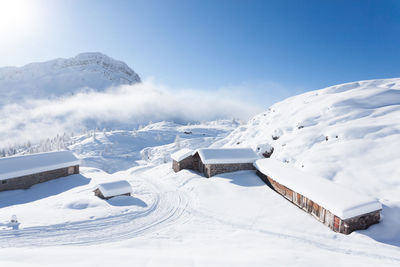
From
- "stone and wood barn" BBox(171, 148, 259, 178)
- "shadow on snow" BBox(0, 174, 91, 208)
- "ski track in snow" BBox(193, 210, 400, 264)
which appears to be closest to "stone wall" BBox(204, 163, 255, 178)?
"stone and wood barn" BBox(171, 148, 259, 178)

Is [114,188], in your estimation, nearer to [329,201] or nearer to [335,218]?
[329,201]

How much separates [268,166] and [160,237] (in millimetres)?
15542

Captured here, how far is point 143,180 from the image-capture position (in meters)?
29.9

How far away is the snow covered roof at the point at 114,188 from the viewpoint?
20.6 m

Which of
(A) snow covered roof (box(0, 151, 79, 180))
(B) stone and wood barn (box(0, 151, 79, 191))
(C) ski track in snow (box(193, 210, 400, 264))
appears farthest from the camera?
(A) snow covered roof (box(0, 151, 79, 180))

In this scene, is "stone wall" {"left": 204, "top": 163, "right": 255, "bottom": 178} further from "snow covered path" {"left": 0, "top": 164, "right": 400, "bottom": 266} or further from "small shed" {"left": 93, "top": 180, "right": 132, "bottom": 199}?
"small shed" {"left": 93, "top": 180, "right": 132, "bottom": 199}

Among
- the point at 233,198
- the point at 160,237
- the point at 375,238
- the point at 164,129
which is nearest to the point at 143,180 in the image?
the point at 233,198

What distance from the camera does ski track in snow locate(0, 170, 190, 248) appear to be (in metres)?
13.6

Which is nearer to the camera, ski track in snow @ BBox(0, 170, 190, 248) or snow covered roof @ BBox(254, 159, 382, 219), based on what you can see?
ski track in snow @ BBox(0, 170, 190, 248)

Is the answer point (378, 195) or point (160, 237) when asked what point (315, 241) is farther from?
point (160, 237)

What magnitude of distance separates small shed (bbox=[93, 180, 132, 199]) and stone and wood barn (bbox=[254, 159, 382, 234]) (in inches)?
603

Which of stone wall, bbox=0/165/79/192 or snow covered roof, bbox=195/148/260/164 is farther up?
snow covered roof, bbox=195/148/260/164

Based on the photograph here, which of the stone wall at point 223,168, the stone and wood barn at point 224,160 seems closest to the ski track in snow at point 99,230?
the stone wall at point 223,168

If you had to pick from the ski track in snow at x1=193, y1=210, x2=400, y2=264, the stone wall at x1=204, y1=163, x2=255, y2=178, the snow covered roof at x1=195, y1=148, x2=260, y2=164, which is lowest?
the ski track in snow at x1=193, y1=210, x2=400, y2=264
